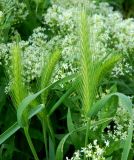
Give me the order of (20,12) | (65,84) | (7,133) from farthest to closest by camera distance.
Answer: (20,12) < (65,84) < (7,133)

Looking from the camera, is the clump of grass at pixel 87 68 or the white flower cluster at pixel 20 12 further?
the white flower cluster at pixel 20 12

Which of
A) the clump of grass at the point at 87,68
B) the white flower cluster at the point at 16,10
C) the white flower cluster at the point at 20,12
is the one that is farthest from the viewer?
the white flower cluster at the point at 20,12

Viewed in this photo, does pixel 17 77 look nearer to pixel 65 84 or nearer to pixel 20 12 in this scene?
pixel 65 84

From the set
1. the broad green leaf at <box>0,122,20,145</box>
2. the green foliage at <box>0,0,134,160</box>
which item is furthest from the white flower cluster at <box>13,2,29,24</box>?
the broad green leaf at <box>0,122,20,145</box>

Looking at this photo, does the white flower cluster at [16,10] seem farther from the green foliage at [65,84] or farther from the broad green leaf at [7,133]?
the broad green leaf at [7,133]

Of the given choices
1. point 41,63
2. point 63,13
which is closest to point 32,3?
point 63,13

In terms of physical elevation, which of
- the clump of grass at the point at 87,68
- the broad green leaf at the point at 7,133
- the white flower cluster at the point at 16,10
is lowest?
the broad green leaf at the point at 7,133

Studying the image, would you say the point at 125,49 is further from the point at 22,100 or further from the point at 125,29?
the point at 22,100

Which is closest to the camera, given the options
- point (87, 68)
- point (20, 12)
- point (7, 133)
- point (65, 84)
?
point (87, 68)

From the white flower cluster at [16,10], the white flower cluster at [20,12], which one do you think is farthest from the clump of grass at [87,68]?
the white flower cluster at [20,12]

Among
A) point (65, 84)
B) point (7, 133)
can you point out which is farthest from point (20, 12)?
point (7, 133)

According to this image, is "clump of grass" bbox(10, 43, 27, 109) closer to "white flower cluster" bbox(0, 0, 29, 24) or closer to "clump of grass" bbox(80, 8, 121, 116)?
"clump of grass" bbox(80, 8, 121, 116)
